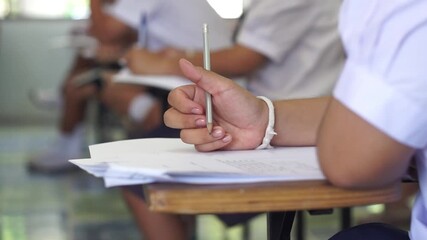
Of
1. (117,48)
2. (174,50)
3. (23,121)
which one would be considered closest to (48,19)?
(23,121)

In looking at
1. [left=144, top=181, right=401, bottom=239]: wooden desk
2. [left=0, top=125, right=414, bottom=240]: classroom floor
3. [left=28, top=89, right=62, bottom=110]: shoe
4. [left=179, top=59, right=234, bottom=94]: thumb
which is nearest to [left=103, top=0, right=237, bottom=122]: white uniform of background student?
[left=0, top=125, right=414, bottom=240]: classroom floor

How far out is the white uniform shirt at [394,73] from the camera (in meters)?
0.75

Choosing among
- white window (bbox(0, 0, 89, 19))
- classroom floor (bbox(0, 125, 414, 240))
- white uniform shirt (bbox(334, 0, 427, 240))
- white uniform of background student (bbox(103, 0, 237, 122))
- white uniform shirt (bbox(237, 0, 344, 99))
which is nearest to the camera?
white uniform shirt (bbox(334, 0, 427, 240))

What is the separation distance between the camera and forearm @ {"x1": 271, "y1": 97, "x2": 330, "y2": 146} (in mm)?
1063

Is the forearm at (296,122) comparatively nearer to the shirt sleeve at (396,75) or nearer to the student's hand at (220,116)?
the student's hand at (220,116)

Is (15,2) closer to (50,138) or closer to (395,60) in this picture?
(50,138)

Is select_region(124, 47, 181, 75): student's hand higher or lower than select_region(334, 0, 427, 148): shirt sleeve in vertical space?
lower

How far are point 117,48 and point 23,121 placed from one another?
336cm

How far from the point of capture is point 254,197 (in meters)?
0.79

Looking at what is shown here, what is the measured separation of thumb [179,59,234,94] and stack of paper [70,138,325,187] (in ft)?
0.26

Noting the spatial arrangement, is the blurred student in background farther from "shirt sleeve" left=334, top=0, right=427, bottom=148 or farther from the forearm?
"shirt sleeve" left=334, top=0, right=427, bottom=148

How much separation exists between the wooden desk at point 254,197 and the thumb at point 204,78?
198mm

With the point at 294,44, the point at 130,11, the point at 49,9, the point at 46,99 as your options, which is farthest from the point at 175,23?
the point at 49,9

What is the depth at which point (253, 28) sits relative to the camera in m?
2.13
